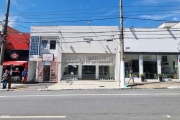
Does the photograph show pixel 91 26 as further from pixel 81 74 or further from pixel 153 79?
pixel 153 79

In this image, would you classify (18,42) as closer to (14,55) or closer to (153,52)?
(14,55)

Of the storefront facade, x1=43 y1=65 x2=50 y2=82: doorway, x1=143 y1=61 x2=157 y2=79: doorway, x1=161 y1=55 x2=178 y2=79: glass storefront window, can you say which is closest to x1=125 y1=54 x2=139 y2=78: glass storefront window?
x1=143 y1=61 x2=157 y2=79: doorway

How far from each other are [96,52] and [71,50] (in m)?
3.00

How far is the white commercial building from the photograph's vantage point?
77.4 ft

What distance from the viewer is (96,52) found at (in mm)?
24703

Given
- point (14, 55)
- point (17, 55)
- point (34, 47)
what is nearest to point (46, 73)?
point (34, 47)

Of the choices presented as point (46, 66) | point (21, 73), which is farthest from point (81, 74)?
point (21, 73)

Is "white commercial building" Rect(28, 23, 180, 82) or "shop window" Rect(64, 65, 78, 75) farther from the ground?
"white commercial building" Rect(28, 23, 180, 82)

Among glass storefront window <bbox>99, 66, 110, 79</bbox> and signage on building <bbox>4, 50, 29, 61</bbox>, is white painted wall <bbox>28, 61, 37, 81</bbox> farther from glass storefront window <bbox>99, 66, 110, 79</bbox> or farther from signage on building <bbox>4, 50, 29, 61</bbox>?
A: glass storefront window <bbox>99, 66, 110, 79</bbox>

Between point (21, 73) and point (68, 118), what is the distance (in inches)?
790

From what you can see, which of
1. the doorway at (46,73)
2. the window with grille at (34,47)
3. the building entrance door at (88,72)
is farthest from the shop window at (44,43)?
the building entrance door at (88,72)

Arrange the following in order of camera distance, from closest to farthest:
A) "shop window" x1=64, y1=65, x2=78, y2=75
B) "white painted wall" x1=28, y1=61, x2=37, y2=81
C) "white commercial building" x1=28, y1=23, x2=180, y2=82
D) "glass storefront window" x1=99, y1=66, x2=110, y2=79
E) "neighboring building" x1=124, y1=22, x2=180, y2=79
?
"neighboring building" x1=124, y1=22, x2=180, y2=79 → "white commercial building" x1=28, y1=23, x2=180, y2=82 → "white painted wall" x1=28, y1=61, x2=37, y2=81 → "shop window" x1=64, y1=65, x2=78, y2=75 → "glass storefront window" x1=99, y1=66, x2=110, y2=79

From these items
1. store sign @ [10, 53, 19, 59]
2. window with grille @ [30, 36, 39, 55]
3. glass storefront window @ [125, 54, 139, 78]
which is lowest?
glass storefront window @ [125, 54, 139, 78]

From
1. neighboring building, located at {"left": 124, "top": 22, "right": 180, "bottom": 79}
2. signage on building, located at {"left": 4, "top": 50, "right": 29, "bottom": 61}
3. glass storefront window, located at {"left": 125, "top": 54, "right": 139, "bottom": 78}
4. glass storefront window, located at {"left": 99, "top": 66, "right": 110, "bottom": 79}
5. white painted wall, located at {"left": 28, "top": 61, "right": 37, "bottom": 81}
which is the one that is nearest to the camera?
neighboring building, located at {"left": 124, "top": 22, "right": 180, "bottom": 79}
